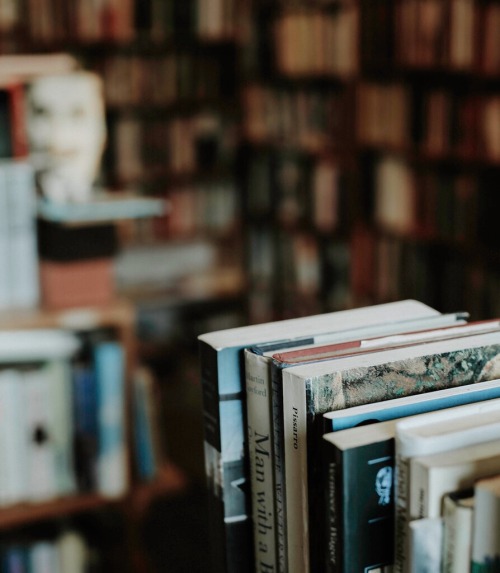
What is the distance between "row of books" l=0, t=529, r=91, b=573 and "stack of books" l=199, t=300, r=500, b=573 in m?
1.47

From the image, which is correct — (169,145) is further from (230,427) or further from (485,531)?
(485,531)

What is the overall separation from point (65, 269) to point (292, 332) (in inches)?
53.7

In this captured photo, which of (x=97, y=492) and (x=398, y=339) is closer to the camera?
(x=398, y=339)

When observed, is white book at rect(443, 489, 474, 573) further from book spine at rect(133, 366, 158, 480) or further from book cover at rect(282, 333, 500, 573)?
book spine at rect(133, 366, 158, 480)

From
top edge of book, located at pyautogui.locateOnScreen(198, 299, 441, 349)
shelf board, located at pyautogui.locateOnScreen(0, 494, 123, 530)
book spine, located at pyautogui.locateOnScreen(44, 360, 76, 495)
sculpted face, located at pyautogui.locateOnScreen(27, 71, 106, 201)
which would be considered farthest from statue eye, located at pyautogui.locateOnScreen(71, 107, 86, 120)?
top edge of book, located at pyautogui.locateOnScreen(198, 299, 441, 349)

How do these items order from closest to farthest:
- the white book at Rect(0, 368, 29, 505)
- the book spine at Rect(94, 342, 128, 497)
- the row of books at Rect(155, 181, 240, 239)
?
1. the white book at Rect(0, 368, 29, 505)
2. the book spine at Rect(94, 342, 128, 497)
3. the row of books at Rect(155, 181, 240, 239)

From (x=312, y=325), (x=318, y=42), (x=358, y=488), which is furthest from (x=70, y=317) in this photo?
(x=318, y=42)

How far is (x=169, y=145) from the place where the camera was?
13.6 ft

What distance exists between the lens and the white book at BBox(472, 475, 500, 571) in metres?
0.63

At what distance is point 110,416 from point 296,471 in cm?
144

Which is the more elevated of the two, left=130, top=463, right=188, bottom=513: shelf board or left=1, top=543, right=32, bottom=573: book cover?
left=130, top=463, right=188, bottom=513: shelf board

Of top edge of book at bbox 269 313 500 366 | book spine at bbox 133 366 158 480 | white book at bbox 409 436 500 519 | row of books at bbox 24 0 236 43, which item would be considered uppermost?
row of books at bbox 24 0 236 43

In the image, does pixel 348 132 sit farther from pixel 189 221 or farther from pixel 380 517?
pixel 380 517

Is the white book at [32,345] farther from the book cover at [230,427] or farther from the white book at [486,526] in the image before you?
the white book at [486,526]
